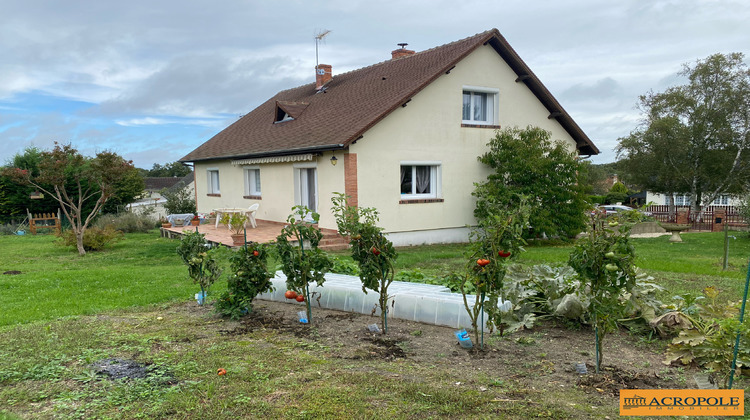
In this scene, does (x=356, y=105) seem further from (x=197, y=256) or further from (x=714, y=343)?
(x=714, y=343)

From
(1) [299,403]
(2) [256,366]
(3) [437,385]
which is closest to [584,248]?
(3) [437,385]

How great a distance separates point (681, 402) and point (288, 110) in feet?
55.4

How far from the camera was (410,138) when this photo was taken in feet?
49.8

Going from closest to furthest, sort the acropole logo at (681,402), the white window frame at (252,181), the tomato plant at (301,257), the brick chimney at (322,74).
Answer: the acropole logo at (681,402) → the tomato plant at (301,257) → the white window frame at (252,181) → the brick chimney at (322,74)

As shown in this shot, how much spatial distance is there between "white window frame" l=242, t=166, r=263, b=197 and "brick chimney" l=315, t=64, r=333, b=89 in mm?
4651

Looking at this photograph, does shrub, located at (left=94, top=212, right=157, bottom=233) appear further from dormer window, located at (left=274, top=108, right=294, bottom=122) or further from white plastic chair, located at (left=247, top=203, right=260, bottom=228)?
dormer window, located at (left=274, top=108, right=294, bottom=122)

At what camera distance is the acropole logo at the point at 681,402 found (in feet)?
11.9

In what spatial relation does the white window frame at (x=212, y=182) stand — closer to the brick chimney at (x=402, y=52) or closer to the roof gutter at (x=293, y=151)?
the roof gutter at (x=293, y=151)

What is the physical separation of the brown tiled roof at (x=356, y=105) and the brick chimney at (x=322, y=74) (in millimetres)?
279

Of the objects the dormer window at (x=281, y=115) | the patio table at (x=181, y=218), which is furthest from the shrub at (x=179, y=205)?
the dormer window at (x=281, y=115)

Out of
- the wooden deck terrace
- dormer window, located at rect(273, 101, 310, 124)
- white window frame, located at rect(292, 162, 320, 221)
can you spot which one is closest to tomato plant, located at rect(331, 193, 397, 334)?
the wooden deck terrace

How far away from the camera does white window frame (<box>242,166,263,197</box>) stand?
19.6m

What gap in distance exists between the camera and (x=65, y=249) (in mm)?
15719

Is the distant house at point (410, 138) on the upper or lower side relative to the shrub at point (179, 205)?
upper
